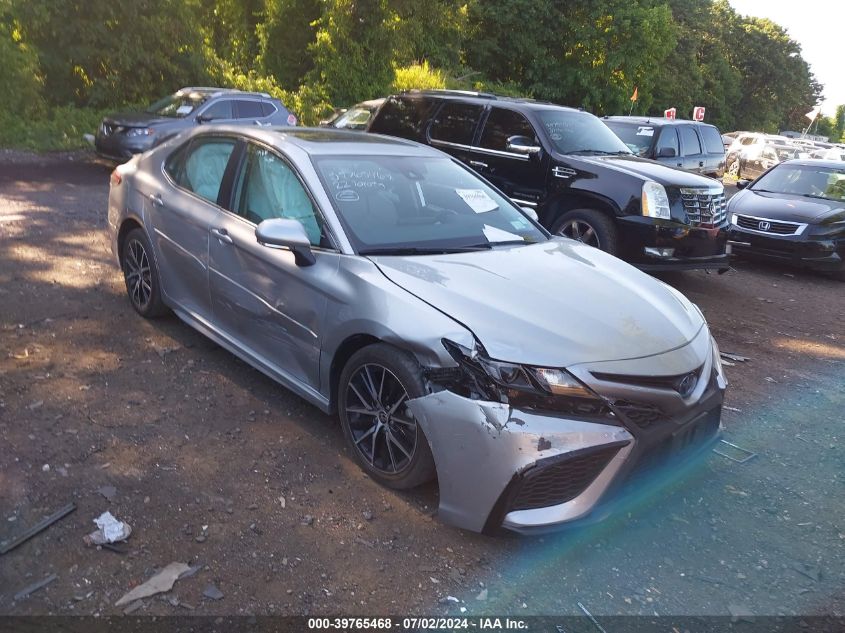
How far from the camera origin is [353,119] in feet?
46.1

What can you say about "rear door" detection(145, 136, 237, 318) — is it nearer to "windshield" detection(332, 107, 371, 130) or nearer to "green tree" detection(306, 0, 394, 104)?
"windshield" detection(332, 107, 371, 130)

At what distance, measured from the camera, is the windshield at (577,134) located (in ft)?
27.6

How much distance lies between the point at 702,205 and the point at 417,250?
5.03 m

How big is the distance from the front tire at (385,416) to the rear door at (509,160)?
16.9 feet

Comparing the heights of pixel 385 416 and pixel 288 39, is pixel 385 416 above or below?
below

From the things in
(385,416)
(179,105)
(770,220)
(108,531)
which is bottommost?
(108,531)

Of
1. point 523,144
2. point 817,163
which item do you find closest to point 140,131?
point 523,144

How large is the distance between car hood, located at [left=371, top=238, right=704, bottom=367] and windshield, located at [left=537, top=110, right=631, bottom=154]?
177 inches

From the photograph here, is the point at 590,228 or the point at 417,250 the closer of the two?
the point at 417,250

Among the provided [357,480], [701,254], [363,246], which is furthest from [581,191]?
[357,480]

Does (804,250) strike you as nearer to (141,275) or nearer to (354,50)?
(141,275)

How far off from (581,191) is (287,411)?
480 centimetres

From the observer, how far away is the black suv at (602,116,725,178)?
12.8 metres

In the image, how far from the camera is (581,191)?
793 centimetres
